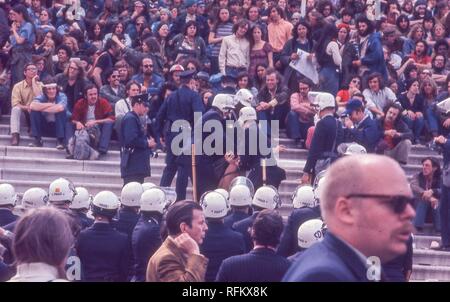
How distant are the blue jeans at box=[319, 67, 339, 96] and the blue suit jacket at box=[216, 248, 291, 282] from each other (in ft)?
30.8

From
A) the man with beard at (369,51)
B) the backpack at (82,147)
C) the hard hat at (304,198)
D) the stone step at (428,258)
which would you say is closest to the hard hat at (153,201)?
the hard hat at (304,198)

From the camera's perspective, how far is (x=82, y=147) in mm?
16703

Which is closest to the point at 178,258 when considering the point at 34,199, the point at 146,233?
the point at 146,233

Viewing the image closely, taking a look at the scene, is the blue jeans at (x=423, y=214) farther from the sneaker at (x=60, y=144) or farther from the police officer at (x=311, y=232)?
the sneaker at (x=60, y=144)

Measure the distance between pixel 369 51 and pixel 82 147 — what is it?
435 cm

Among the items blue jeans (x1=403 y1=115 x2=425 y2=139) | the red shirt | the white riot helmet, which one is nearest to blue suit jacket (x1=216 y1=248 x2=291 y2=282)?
the white riot helmet

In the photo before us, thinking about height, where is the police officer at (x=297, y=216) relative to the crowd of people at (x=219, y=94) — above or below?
below

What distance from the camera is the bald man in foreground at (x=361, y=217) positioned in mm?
3994

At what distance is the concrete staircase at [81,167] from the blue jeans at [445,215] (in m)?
1.95

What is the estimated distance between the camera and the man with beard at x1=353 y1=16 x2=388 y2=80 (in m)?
17.9

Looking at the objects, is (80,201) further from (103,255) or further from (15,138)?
(15,138)

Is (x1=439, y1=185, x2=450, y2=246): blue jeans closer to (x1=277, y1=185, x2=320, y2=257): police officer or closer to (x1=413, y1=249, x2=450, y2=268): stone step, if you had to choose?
(x1=413, y1=249, x2=450, y2=268): stone step

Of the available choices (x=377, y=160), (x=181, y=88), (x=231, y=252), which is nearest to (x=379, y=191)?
(x=377, y=160)
